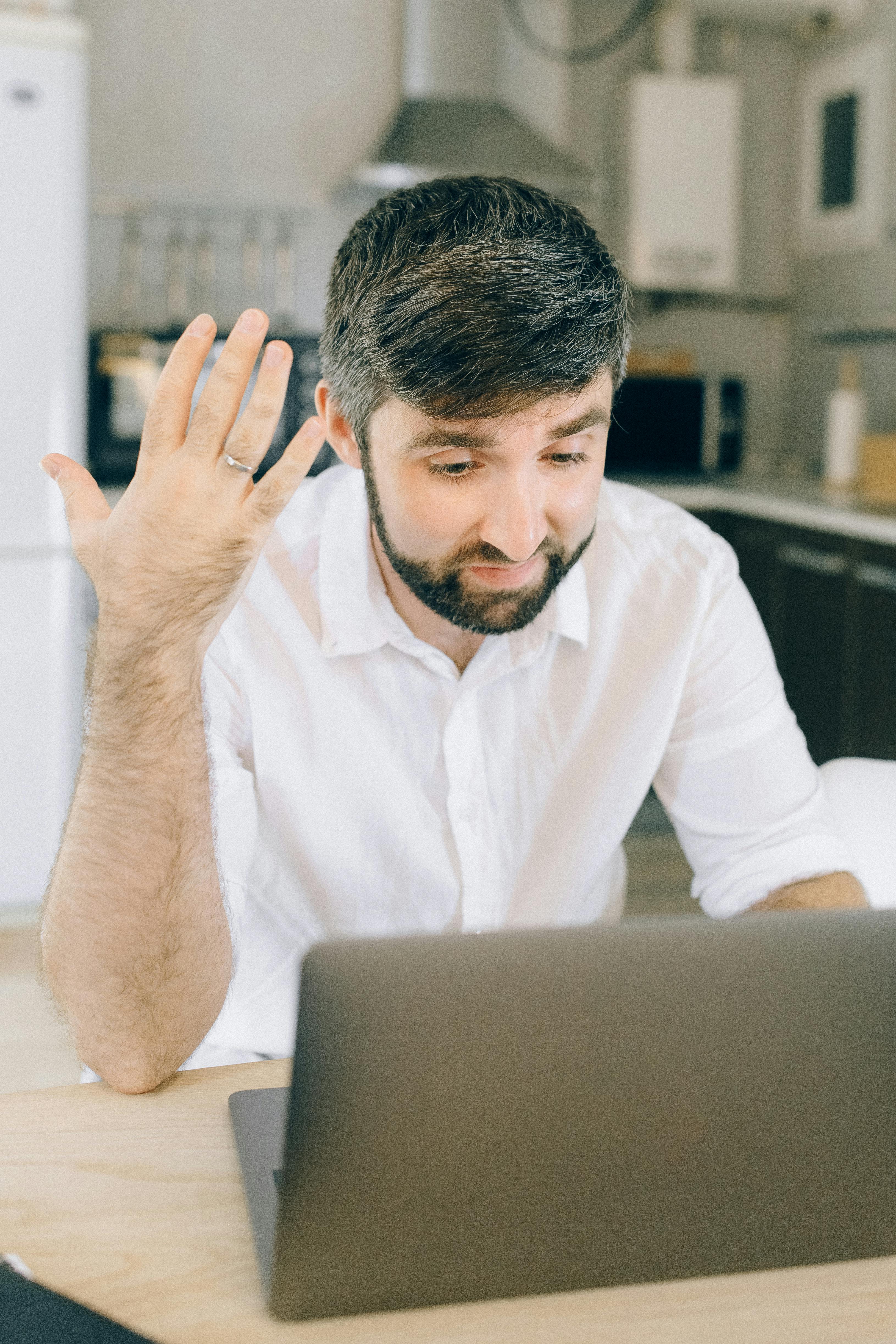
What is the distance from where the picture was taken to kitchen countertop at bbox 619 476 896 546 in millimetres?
2641

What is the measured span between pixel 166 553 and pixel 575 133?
3299mm

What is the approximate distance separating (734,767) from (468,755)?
0.25 meters

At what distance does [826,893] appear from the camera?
1.03 meters

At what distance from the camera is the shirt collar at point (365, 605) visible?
3.66 ft

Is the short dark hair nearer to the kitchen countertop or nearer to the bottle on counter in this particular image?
the kitchen countertop

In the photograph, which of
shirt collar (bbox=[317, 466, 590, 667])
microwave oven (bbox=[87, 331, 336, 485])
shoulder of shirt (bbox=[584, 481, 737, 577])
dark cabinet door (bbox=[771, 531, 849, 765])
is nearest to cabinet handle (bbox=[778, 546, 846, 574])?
dark cabinet door (bbox=[771, 531, 849, 765])

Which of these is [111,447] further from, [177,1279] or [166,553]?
[177,1279]

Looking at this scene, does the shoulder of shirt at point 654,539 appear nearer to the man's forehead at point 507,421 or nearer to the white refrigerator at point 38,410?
the man's forehead at point 507,421

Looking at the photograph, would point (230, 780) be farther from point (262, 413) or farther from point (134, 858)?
point (262, 413)

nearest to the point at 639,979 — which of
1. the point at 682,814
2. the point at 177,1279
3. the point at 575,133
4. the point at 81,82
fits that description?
the point at 177,1279

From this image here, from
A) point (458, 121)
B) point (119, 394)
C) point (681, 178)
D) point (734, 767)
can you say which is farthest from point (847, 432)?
point (734, 767)

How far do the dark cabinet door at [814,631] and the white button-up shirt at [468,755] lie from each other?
1.66m

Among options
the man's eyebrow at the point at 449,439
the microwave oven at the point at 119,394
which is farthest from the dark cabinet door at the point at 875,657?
the man's eyebrow at the point at 449,439

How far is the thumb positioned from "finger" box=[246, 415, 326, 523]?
11 cm
